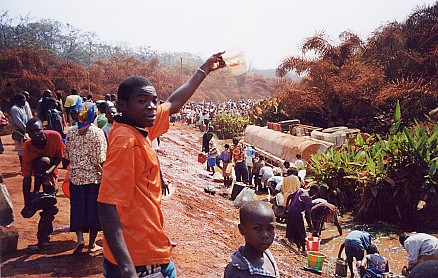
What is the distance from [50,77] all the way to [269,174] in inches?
639

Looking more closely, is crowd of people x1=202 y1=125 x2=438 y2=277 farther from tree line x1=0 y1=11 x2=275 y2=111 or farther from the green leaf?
tree line x1=0 y1=11 x2=275 y2=111

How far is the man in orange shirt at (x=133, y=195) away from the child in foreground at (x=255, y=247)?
1.50 feet

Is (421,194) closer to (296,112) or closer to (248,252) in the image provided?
(248,252)

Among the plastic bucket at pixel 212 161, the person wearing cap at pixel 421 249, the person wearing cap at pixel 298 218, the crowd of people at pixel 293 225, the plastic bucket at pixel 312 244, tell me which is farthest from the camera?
the plastic bucket at pixel 212 161

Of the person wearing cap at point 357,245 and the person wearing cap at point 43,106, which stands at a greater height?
the person wearing cap at point 43,106

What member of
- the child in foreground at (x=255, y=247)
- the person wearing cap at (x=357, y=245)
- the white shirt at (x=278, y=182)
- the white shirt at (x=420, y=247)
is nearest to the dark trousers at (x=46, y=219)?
the child in foreground at (x=255, y=247)

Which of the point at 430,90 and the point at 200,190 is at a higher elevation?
the point at 430,90

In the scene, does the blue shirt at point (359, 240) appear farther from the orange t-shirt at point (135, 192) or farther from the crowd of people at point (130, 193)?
the orange t-shirt at point (135, 192)

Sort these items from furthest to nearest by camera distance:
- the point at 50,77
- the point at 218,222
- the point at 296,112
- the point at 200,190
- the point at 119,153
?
the point at 50,77
the point at 296,112
the point at 200,190
the point at 218,222
the point at 119,153

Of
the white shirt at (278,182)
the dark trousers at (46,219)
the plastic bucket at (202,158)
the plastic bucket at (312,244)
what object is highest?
the dark trousers at (46,219)

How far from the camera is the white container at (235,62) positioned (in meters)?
2.82

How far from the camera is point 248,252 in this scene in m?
2.46

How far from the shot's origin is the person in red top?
14.3 ft

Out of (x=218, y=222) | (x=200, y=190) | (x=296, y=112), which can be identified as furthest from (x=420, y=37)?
(x=218, y=222)
